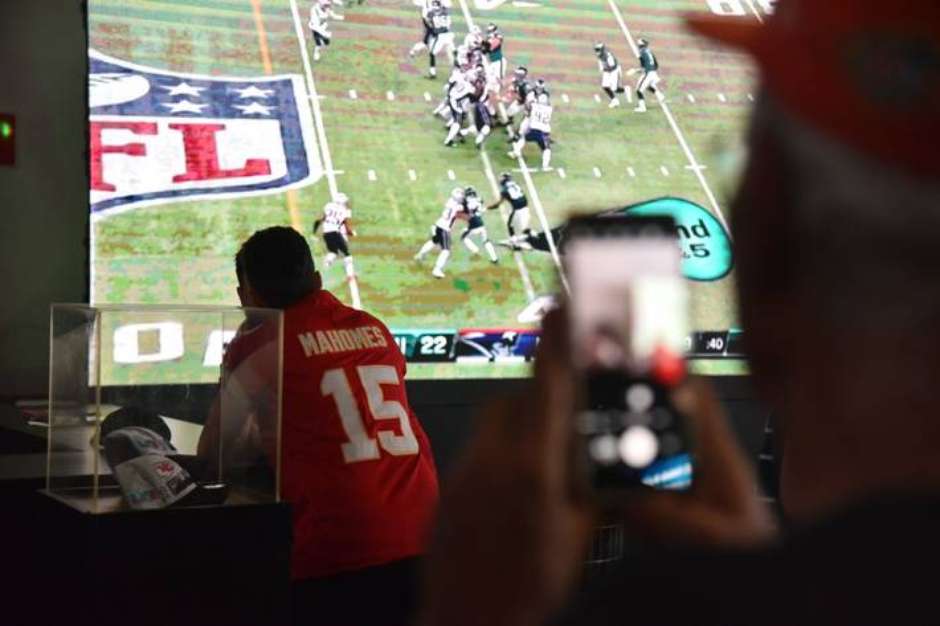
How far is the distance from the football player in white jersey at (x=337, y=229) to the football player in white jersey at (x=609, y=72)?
51.8 inches

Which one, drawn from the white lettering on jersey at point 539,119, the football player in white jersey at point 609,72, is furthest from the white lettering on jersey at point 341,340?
the football player in white jersey at point 609,72

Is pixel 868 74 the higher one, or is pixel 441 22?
pixel 441 22

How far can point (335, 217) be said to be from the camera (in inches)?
243

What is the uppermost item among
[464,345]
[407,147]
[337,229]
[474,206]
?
[407,147]

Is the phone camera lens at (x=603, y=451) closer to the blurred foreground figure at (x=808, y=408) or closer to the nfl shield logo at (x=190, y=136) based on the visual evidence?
the blurred foreground figure at (x=808, y=408)

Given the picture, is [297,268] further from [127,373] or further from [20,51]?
[20,51]

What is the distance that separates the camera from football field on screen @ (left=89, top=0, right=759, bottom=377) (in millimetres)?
5863

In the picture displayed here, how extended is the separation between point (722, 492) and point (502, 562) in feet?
0.38

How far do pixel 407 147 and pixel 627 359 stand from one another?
565cm

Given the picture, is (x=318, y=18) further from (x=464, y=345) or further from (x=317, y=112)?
(x=464, y=345)

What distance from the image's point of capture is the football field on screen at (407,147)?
5863 mm

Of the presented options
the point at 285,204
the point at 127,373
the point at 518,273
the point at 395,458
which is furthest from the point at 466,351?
the point at 127,373

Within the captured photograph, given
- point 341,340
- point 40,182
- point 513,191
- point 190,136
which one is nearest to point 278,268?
point 341,340

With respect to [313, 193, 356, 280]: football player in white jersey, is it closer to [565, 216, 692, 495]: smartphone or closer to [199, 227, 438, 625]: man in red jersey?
[199, 227, 438, 625]: man in red jersey
